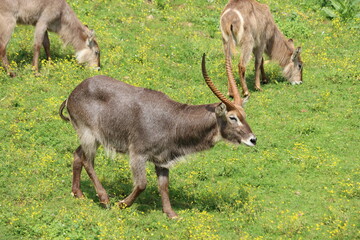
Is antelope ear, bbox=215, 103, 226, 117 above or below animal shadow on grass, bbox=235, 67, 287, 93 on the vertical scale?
above

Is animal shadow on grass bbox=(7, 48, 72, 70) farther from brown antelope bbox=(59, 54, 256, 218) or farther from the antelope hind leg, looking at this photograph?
the antelope hind leg

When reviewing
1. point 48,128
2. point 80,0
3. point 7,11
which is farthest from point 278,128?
point 80,0

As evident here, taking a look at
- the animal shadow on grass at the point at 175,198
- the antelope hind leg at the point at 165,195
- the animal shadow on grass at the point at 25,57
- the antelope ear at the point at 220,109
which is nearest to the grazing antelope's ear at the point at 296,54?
the animal shadow on grass at the point at 25,57

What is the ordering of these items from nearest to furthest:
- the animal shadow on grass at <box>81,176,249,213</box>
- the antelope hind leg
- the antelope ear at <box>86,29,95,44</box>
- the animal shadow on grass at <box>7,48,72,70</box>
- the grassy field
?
the grassy field → the antelope hind leg → the animal shadow on grass at <box>81,176,249,213</box> → the animal shadow on grass at <box>7,48,72,70</box> → the antelope ear at <box>86,29,95,44</box>

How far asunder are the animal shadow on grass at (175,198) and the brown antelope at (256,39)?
4.51m

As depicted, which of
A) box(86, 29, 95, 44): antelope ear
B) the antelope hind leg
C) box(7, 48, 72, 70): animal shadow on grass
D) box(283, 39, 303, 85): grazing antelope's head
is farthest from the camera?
box(283, 39, 303, 85): grazing antelope's head

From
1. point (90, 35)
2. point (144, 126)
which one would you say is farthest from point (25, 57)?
point (144, 126)

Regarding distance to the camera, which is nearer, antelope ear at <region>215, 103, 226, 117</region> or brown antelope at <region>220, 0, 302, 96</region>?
antelope ear at <region>215, 103, 226, 117</region>

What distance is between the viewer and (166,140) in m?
8.71

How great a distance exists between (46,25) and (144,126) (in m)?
6.49

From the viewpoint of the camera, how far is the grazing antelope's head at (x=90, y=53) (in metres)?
14.5

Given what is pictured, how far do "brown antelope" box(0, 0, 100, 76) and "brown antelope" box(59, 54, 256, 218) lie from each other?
5117 millimetres

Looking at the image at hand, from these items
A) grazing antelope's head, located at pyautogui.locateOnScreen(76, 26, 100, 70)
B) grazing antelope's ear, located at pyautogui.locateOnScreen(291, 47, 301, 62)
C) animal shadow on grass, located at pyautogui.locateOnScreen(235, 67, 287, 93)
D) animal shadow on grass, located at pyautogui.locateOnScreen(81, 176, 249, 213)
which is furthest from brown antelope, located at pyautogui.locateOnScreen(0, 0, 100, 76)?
grazing antelope's ear, located at pyautogui.locateOnScreen(291, 47, 301, 62)

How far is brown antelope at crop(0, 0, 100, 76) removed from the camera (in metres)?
13.3
